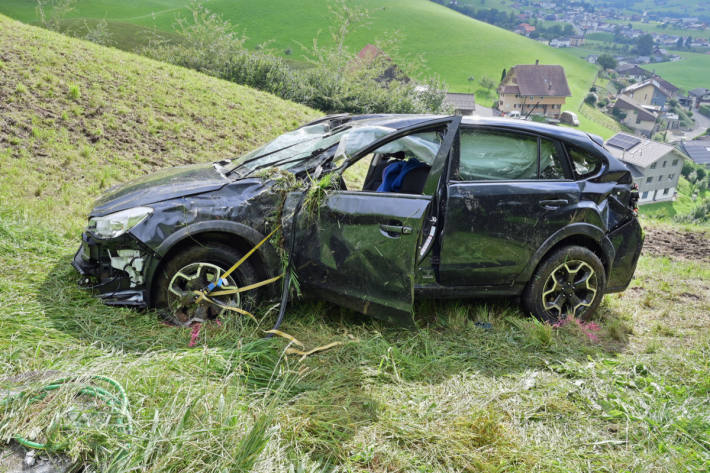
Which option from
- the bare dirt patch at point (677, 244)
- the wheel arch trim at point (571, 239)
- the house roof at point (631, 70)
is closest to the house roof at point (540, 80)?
the house roof at point (631, 70)

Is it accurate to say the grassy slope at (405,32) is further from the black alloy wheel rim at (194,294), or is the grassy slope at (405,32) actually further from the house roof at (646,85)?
the black alloy wheel rim at (194,294)

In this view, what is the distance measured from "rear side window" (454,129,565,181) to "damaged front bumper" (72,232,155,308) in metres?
2.53

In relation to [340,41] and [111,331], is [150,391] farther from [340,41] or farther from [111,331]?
[340,41]

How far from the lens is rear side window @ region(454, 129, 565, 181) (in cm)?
425

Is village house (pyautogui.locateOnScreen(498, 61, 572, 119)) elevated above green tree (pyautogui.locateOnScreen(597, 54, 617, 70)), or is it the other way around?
green tree (pyautogui.locateOnScreen(597, 54, 617, 70))

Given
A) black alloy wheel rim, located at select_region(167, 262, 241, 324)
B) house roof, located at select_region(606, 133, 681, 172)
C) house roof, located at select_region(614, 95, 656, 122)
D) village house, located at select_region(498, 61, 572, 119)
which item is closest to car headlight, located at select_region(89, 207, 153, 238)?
black alloy wheel rim, located at select_region(167, 262, 241, 324)

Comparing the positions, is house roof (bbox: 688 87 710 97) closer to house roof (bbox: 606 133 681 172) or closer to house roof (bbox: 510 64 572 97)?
house roof (bbox: 510 64 572 97)

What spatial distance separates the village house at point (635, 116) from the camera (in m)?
85.1

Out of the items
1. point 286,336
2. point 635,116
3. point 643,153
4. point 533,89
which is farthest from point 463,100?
point 286,336

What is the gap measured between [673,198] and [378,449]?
68.5 meters

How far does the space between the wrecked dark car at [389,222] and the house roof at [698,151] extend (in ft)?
275

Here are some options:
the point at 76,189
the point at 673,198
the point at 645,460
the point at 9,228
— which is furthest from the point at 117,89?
the point at 673,198

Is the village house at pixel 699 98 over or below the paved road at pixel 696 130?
over

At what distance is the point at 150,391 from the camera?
3004 mm
